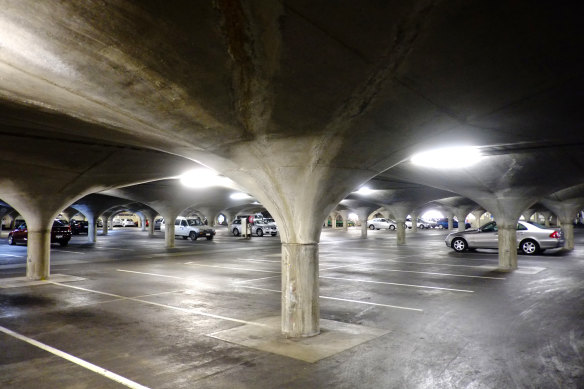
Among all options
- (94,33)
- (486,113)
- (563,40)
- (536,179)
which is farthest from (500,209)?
(94,33)

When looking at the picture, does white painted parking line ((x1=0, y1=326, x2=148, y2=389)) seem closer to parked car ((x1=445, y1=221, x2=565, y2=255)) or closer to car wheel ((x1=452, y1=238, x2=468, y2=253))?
parked car ((x1=445, y1=221, x2=565, y2=255))

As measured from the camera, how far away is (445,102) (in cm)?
542

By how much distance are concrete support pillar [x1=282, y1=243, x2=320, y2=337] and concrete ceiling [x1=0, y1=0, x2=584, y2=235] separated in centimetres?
35

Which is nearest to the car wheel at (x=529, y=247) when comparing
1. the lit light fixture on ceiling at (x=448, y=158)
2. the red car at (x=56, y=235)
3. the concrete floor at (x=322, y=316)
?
the concrete floor at (x=322, y=316)

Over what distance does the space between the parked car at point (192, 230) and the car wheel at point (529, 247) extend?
24.1 m

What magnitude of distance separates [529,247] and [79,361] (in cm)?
2077

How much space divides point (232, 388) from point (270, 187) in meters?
3.41

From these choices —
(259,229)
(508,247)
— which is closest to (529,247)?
(508,247)

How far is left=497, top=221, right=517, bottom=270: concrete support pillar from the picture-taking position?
1588cm

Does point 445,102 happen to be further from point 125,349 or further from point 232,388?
point 125,349

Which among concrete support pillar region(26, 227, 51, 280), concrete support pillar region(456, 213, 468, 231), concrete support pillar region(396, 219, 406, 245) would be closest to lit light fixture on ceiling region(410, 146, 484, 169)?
concrete support pillar region(26, 227, 51, 280)

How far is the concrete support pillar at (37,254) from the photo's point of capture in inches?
540

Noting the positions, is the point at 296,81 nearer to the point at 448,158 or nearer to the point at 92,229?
the point at 448,158

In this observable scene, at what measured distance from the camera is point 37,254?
13.8 metres
